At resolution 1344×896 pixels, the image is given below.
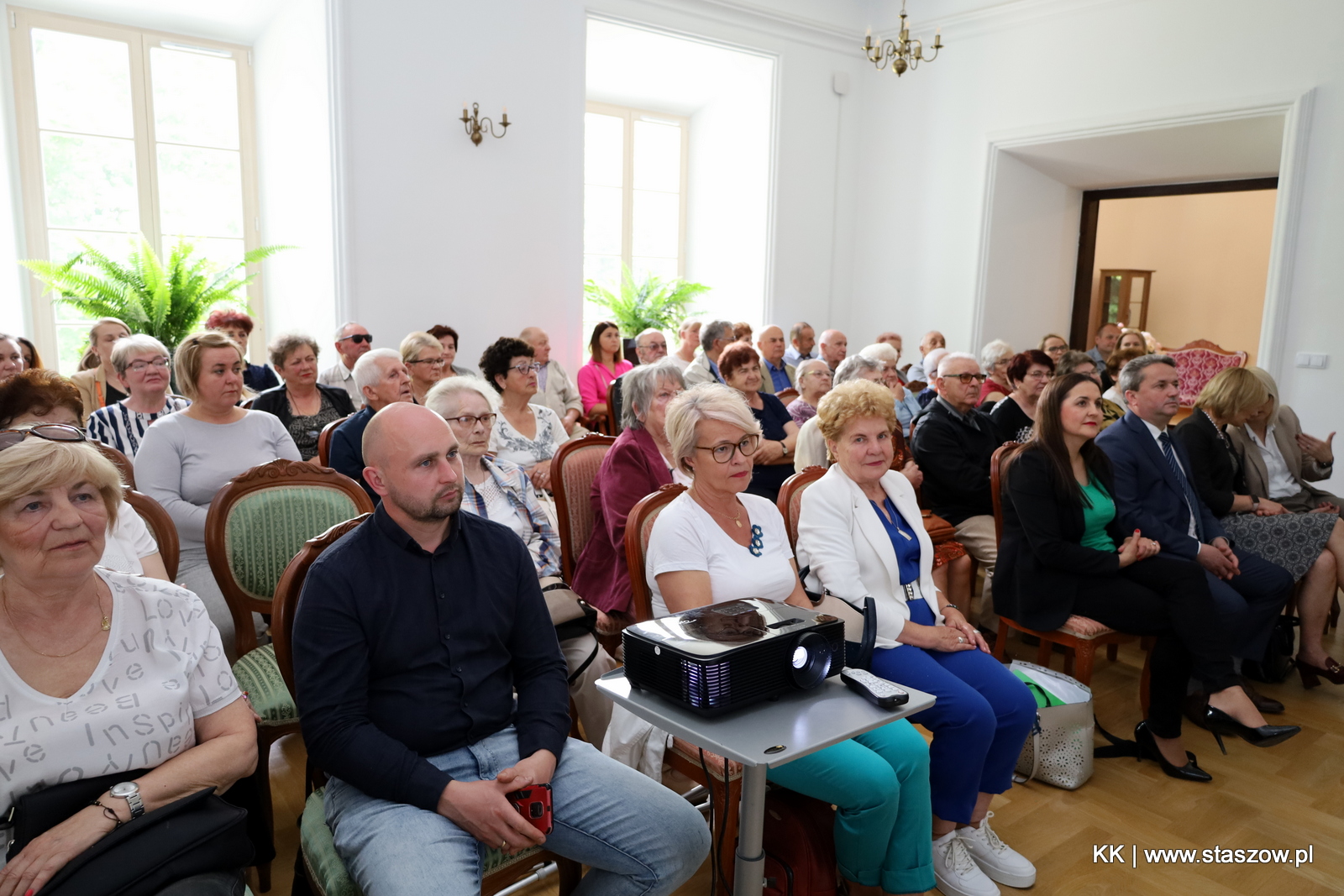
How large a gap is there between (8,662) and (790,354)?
700 centimetres

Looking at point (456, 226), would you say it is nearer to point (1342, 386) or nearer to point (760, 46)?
point (760, 46)

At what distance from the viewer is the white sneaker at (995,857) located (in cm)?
225

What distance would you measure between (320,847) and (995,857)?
5.41ft

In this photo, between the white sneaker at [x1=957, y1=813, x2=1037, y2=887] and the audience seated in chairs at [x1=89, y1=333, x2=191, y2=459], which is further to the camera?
the audience seated in chairs at [x1=89, y1=333, x2=191, y2=459]

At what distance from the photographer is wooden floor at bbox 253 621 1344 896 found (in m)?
2.32

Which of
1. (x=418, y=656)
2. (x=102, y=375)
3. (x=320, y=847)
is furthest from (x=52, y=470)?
(x=102, y=375)

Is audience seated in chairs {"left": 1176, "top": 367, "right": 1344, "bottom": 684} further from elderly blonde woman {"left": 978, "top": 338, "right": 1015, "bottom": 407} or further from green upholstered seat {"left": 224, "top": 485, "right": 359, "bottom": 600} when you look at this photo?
green upholstered seat {"left": 224, "top": 485, "right": 359, "bottom": 600}

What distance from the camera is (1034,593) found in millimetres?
3098

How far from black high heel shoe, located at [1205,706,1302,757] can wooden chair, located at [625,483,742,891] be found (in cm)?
203

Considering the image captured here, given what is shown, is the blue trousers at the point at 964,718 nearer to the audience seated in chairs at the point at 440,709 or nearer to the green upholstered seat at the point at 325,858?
the audience seated in chairs at the point at 440,709

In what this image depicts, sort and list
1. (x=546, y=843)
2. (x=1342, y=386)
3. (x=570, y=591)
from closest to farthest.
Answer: (x=546, y=843) < (x=570, y=591) < (x=1342, y=386)

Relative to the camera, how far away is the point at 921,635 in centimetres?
239

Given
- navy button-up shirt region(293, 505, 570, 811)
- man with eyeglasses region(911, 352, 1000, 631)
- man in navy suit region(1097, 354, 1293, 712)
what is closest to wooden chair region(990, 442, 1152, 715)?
man in navy suit region(1097, 354, 1293, 712)

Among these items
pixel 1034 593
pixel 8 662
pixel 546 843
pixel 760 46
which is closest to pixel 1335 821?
pixel 1034 593
